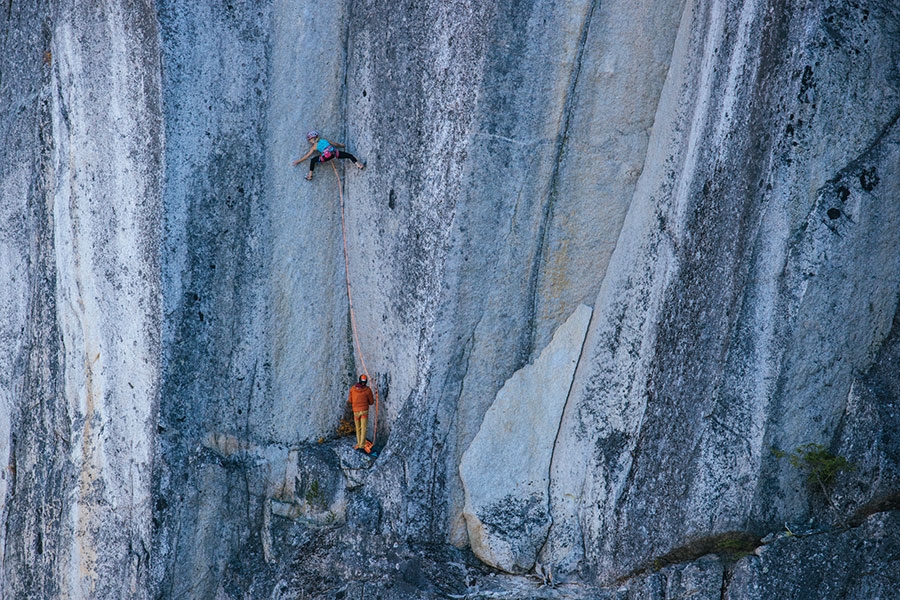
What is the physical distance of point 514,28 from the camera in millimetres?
9328

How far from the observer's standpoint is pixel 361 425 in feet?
35.8

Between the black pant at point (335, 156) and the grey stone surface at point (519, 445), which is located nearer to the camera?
the grey stone surface at point (519, 445)

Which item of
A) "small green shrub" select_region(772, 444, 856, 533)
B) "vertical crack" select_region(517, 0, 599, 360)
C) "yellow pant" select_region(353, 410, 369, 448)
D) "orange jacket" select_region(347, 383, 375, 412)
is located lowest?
"yellow pant" select_region(353, 410, 369, 448)

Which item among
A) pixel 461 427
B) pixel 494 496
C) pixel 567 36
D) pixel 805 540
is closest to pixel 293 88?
pixel 567 36

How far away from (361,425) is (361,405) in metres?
0.23

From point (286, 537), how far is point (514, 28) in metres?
5.84

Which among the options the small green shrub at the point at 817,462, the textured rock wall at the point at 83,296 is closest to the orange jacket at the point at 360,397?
the textured rock wall at the point at 83,296

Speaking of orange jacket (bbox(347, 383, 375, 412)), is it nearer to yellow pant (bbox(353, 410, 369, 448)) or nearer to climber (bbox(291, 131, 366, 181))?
yellow pant (bbox(353, 410, 369, 448))

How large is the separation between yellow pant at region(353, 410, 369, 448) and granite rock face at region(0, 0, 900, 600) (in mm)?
195

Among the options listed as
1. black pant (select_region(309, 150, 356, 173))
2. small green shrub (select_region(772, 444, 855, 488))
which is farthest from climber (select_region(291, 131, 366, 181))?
small green shrub (select_region(772, 444, 855, 488))

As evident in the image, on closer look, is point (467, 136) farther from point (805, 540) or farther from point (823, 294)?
point (805, 540)

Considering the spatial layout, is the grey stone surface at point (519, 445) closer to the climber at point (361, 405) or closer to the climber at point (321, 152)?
the climber at point (361, 405)

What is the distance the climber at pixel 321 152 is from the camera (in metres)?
10.9

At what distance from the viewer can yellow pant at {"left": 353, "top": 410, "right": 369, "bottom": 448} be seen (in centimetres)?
1089
